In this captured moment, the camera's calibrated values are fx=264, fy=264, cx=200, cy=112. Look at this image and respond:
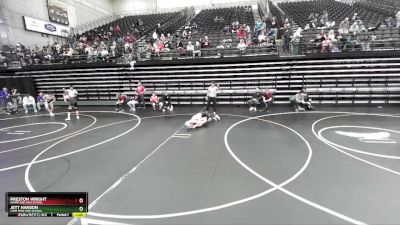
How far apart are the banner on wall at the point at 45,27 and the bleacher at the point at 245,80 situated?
8.06m

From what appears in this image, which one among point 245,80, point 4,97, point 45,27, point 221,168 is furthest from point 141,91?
point 45,27

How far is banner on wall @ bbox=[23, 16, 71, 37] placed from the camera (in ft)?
78.7

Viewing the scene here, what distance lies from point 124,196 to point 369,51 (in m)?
14.3

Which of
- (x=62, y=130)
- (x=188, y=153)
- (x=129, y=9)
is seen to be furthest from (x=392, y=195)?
(x=129, y=9)

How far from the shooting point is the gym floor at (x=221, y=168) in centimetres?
460

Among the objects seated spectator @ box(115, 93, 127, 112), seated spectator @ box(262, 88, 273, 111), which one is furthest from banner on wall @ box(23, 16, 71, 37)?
seated spectator @ box(262, 88, 273, 111)

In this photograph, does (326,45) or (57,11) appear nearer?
(326,45)

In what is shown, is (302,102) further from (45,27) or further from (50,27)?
(50,27)

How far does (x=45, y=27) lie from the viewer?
2564 centimetres

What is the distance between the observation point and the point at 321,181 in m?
5.55

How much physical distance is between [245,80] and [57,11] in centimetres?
2269
